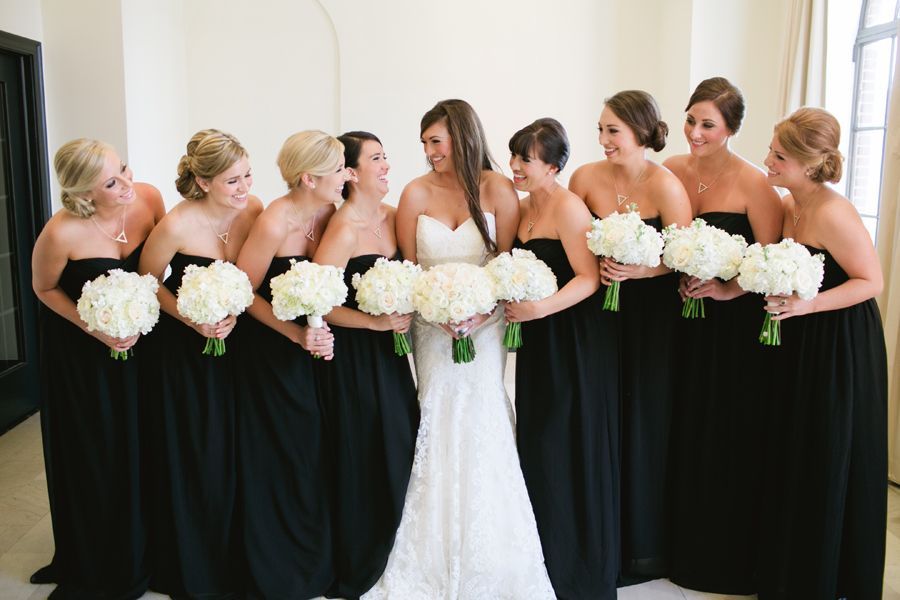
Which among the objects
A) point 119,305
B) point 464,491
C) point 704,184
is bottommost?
point 464,491

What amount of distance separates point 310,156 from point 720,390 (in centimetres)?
220

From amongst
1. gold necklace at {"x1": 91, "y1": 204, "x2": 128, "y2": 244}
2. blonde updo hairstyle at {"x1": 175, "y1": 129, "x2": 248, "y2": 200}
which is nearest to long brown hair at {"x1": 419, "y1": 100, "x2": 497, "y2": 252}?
blonde updo hairstyle at {"x1": 175, "y1": 129, "x2": 248, "y2": 200}

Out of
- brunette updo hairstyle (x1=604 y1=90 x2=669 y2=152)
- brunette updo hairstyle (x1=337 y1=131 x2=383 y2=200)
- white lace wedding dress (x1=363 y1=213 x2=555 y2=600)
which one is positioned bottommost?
white lace wedding dress (x1=363 y1=213 x2=555 y2=600)

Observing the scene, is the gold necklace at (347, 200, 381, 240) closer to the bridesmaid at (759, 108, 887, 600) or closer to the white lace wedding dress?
the white lace wedding dress

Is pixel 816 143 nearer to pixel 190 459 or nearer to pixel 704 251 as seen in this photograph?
pixel 704 251

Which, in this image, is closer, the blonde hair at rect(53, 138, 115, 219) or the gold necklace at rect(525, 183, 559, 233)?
the blonde hair at rect(53, 138, 115, 219)

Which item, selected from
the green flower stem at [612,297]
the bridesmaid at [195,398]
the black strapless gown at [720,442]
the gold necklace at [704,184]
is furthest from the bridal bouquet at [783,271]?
the bridesmaid at [195,398]

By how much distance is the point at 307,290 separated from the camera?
325cm

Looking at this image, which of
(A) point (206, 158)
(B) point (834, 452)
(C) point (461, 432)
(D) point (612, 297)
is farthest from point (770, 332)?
(A) point (206, 158)

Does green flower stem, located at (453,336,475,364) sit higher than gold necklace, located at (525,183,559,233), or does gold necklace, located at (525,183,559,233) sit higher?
gold necklace, located at (525,183,559,233)

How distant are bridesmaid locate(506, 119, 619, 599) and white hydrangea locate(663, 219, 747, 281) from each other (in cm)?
36

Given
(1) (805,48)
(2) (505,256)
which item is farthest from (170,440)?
(1) (805,48)

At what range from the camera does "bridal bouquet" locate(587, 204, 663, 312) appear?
3336 mm

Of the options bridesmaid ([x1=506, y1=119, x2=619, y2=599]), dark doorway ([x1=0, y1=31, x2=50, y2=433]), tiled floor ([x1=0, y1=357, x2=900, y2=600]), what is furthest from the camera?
dark doorway ([x1=0, y1=31, x2=50, y2=433])
